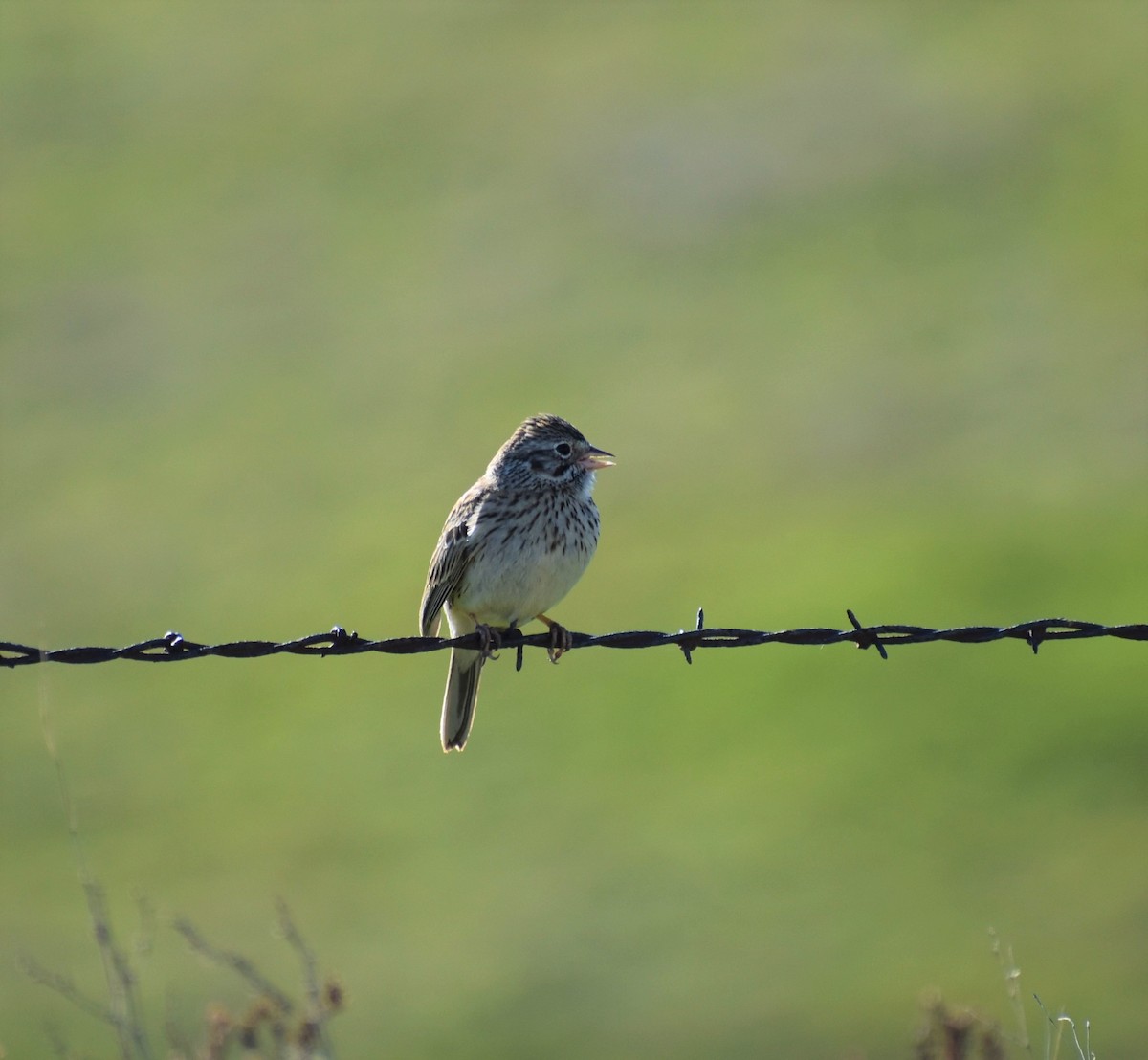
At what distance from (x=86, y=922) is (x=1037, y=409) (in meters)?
21.8

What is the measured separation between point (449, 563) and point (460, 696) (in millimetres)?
671

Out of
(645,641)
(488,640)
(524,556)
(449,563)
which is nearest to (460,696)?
(449,563)

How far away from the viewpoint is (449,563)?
33.0ft

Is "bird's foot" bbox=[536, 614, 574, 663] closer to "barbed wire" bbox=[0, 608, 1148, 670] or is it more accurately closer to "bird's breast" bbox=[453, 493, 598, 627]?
"bird's breast" bbox=[453, 493, 598, 627]

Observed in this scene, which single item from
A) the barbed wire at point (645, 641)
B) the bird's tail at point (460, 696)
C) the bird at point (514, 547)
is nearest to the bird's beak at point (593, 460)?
the bird at point (514, 547)

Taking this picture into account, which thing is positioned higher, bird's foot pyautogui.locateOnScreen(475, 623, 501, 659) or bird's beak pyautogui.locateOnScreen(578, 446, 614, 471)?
bird's beak pyautogui.locateOnScreen(578, 446, 614, 471)

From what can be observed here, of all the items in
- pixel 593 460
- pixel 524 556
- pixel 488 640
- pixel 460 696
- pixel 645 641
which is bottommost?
pixel 645 641

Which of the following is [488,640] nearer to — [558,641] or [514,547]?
[558,641]

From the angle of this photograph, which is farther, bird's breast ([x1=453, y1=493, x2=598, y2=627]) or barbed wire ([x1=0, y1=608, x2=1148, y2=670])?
bird's breast ([x1=453, y1=493, x2=598, y2=627])

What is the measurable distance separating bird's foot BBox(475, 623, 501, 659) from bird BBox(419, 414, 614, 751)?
0.01m

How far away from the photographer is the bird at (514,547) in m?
9.80

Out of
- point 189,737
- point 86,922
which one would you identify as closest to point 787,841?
point 86,922

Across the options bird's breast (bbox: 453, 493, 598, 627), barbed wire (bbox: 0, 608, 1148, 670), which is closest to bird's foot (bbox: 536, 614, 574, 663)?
bird's breast (bbox: 453, 493, 598, 627)

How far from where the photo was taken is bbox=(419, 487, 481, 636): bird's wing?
10.0m
